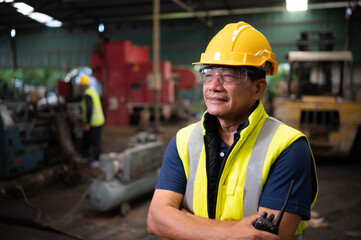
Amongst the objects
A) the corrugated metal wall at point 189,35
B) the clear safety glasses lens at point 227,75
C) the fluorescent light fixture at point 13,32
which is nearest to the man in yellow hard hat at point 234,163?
the clear safety glasses lens at point 227,75

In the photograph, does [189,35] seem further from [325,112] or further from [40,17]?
[40,17]

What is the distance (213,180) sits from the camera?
5.27ft

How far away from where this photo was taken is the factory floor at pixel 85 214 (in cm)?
411

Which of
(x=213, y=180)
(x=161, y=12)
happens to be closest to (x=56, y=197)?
(x=213, y=180)

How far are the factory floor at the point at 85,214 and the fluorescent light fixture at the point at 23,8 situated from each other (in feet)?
8.46

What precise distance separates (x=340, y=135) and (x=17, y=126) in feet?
21.2

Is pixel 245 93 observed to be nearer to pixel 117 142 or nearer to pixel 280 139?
pixel 280 139

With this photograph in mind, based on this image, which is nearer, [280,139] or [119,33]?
[280,139]

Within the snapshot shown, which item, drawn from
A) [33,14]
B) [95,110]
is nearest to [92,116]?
[95,110]

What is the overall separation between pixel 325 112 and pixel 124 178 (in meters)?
4.80

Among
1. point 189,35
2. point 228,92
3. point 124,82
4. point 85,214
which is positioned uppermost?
point 189,35

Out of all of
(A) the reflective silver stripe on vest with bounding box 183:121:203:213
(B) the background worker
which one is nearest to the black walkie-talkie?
(A) the reflective silver stripe on vest with bounding box 183:121:203:213

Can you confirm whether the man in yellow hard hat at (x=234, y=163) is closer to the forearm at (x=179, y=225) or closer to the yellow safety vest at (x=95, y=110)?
the forearm at (x=179, y=225)

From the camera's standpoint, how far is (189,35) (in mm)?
16609
